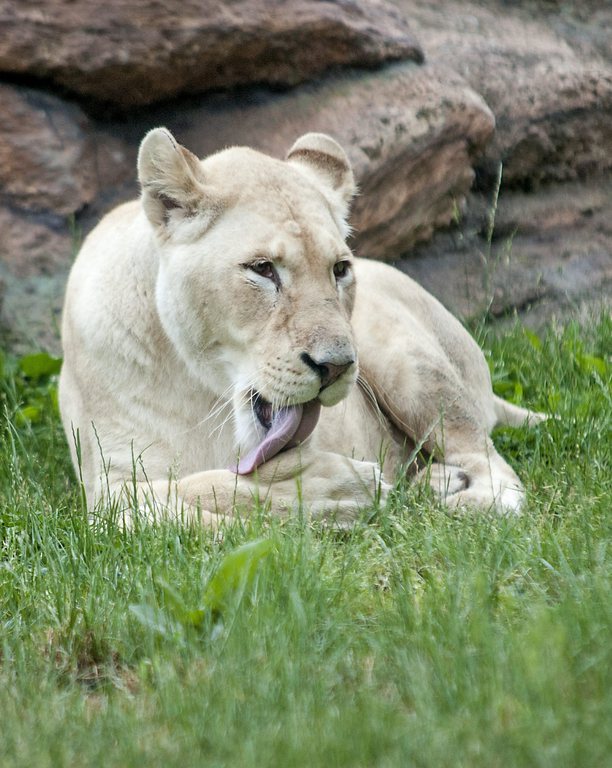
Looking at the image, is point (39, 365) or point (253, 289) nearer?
point (253, 289)

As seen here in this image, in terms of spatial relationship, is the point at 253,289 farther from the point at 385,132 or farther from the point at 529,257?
the point at 529,257

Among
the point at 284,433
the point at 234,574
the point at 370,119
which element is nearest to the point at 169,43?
the point at 370,119

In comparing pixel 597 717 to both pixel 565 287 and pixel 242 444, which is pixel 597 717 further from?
pixel 565 287

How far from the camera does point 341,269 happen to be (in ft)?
12.2

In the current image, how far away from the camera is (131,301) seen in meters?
3.83

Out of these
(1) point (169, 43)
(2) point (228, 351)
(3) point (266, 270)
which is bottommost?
(2) point (228, 351)

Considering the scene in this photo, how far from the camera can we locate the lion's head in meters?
3.44

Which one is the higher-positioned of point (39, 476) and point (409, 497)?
point (409, 497)

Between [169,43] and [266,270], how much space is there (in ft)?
7.79

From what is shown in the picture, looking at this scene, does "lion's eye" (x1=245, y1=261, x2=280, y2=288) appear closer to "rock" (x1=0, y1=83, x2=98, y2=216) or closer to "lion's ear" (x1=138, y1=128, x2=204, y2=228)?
"lion's ear" (x1=138, y1=128, x2=204, y2=228)

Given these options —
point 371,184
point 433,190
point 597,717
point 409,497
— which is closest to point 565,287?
point 433,190

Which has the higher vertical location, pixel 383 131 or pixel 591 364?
pixel 383 131

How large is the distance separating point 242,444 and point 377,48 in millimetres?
3108

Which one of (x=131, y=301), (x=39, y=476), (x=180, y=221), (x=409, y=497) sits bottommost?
(x=39, y=476)
